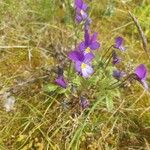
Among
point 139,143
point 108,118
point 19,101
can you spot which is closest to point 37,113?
point 19,101

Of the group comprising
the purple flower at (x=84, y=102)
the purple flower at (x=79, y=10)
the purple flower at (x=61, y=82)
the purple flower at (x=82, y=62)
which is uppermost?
the purple flower at (x=79, y=10)

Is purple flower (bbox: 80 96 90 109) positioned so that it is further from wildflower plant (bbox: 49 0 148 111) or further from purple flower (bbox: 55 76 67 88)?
purple flower (bbox: 55 76 67 88)

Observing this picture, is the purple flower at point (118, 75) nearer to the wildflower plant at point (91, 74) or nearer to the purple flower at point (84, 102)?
the wildflower plant at point (91, 74)

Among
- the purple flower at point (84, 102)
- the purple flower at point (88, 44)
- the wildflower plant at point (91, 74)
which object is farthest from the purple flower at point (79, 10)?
the purple flower at point (84, 102)

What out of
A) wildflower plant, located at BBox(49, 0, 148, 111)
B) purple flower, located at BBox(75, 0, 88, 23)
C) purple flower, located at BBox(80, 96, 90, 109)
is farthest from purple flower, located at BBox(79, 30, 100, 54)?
purple flower, located at BBox(80, 96, 90, 109)

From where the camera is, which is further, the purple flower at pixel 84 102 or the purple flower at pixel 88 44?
the purple flower at pixel 84 102

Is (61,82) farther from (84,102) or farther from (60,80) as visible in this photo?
(84,102)

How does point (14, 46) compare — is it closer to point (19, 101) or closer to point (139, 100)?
point (19, 101)

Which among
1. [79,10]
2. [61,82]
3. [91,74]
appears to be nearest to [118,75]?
[91,74]
